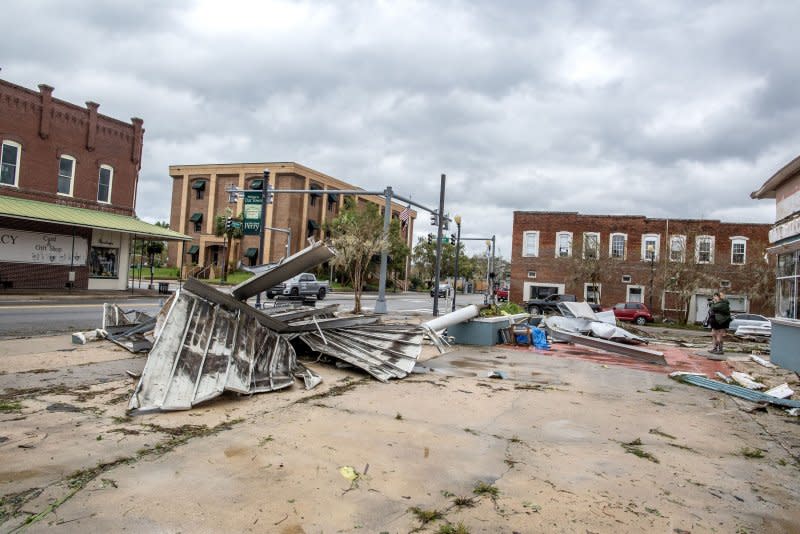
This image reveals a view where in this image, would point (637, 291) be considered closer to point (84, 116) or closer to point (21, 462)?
point (84, 116)

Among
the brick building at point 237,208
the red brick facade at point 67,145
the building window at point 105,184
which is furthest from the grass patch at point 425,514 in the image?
the brick building at point 237,208

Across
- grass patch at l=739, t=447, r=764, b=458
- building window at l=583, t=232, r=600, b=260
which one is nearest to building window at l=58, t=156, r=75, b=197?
grass patch at l=739, t=447, r=764, b=458

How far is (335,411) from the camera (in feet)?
20.9

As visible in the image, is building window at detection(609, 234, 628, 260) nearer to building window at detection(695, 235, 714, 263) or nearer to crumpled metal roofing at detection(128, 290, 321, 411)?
building window at detection(695, 235, 714, 263)

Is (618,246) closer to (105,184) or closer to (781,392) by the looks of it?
(781,392)

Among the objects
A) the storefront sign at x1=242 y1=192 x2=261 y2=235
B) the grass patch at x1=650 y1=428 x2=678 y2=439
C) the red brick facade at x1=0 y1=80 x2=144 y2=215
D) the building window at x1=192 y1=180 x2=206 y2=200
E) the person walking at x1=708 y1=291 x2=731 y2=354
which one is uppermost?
the building window at x1=192 y1=180 x2=206 y2=200

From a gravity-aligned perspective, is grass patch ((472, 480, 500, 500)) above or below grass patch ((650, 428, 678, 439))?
above

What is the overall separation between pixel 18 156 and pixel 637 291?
41.9 metres

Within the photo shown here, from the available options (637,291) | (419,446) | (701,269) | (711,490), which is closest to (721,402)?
(711,490)

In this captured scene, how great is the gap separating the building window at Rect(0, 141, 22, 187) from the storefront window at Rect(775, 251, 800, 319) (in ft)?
107

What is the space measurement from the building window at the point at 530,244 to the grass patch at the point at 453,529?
40744mm

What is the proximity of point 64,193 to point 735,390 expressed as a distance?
3191 centimetres

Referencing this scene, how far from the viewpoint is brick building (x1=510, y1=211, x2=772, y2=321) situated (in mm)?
38156

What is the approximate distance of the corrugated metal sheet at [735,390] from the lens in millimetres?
8289
